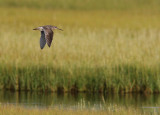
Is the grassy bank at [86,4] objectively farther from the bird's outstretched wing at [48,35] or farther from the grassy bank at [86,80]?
the bird's outstretched wing at [48,35]

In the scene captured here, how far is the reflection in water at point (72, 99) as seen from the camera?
1304cm

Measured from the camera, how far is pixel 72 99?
13.8 meters

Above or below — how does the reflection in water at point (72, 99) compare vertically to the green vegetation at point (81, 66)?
below

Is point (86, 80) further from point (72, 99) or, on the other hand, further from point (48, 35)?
point (48, 35)

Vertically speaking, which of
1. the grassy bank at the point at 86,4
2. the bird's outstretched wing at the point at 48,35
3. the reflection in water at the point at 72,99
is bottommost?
the reflection in water at the point at 72,99

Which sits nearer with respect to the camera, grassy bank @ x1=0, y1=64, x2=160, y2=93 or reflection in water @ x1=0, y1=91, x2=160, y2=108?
reflection in water @ x1=0, y1=91, x2=160, y2=108

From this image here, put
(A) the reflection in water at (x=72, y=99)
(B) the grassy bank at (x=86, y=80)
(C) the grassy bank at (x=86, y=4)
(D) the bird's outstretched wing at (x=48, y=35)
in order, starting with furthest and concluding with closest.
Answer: (C) the grassy bank at (x=86, y=4) → (B) the grassy bank at (x=86, y=80) → (A) the reflection in water at (x=72, y=99) → (D) the bird's outstretched wing at (x=48, y=35)

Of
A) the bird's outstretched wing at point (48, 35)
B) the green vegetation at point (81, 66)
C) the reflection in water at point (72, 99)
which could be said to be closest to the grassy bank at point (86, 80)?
the green vegetation at point (81, 66)

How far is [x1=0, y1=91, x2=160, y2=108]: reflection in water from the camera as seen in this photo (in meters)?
13.0

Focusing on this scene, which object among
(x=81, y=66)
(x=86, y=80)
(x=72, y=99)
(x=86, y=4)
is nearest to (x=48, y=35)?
(x=72, y=99)

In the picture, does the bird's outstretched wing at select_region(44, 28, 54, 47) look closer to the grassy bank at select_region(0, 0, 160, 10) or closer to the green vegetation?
the green vegetation

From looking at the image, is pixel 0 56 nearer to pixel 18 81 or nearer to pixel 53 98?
pixel 18 81

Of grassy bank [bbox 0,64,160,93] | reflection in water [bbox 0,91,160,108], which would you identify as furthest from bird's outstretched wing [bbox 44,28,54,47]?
grassy bank [bbox 0,64,160,93]

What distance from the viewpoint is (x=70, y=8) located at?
199ft
